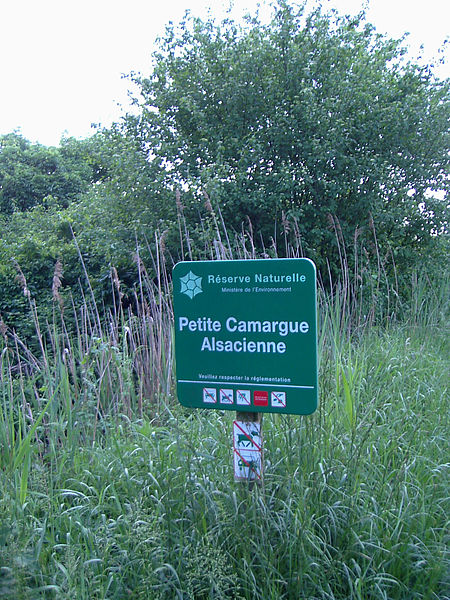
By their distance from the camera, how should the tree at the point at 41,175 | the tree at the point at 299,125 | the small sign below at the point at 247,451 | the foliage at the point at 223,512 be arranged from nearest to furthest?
the foliage at the point at 223,512, the small sign below at the point at 247,451, the tree at the point at 299,125, the tree at the point at 41,175

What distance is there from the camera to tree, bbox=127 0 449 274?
7.26 meters

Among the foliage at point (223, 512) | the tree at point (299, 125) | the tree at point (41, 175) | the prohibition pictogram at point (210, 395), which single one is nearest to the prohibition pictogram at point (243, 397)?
the prohibition pictogram at point (210, 395)

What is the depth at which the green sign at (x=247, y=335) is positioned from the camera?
227 cm

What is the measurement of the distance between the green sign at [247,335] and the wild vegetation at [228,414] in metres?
0.31

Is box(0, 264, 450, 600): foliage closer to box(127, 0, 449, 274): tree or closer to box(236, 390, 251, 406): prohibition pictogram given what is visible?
box(236, 390, 251, 406): prohibition pictogram

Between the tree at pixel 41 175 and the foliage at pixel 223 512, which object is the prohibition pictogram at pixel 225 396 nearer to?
the foliage at pixel 223 512

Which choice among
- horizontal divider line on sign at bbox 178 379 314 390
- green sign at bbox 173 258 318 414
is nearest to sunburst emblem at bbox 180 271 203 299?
green sign at bbox 173 258 318 414

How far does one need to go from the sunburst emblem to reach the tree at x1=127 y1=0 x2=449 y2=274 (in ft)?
14.8

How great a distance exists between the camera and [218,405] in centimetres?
240

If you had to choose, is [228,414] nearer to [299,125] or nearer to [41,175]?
[299,125]

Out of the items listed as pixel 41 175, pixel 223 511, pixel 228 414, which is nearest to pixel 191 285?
pixel 223 511

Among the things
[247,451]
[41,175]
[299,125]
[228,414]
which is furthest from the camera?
[41,175]

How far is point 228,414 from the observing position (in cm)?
343

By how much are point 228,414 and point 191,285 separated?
1204 millimetres
